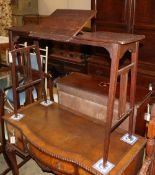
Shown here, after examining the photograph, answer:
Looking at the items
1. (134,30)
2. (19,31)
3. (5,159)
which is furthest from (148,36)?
(5,159)

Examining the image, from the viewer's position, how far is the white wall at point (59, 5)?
13.2 ft

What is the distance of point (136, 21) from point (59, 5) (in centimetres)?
205

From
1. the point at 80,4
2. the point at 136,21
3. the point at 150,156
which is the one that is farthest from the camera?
the point at 80,4

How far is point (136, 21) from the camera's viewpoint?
279 centimetres

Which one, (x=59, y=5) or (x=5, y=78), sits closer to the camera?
(x=5, y=78)

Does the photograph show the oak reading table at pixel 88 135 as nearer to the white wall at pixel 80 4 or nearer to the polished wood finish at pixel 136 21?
the polished wood finish at pixel 136 21

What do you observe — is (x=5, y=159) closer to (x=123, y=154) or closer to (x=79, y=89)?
(x=79, y=89)

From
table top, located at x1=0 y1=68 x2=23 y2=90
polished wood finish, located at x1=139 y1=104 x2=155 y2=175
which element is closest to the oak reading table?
polished wood finish, located at x1=139 y1=104 x2=155 y2=175

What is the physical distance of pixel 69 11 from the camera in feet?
5.12

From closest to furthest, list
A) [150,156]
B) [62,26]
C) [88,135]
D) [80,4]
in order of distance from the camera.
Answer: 1. [150,156]
2. [62,26]
3. [88,135]
4. [80,4]

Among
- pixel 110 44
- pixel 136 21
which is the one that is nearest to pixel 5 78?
pixel 136 21

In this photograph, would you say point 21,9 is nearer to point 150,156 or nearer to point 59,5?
point 59,5

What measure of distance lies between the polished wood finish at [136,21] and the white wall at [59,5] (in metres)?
0.98

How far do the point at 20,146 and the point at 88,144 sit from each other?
580 mm
